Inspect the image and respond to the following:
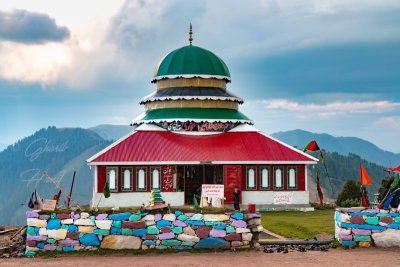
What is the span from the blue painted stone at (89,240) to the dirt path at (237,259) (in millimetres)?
667

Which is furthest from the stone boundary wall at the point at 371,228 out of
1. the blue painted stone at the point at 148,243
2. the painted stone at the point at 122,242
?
the painted stone at the point at 122,242

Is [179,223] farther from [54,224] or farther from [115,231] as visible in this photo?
[54,224]

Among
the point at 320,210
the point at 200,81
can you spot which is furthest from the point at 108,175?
the point at 320,210

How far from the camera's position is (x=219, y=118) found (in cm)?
4272

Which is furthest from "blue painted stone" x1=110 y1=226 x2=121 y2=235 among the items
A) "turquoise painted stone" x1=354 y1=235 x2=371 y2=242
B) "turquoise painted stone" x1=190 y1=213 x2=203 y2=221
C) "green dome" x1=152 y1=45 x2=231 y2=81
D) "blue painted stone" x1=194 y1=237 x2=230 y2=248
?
"green dome" x1=152 y1=45 x2=231 y2=81

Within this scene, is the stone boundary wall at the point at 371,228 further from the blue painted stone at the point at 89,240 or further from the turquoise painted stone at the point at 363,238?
the blue painted stone at the point at 89,240

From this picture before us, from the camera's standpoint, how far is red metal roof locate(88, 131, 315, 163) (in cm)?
3809

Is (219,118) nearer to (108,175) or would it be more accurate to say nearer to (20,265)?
(108,175)

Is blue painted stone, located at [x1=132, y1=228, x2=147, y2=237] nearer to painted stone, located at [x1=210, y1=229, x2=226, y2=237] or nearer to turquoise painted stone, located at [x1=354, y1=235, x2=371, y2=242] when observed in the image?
painted stone, located at [x1=210, y1=229, x2=226, y2=237]

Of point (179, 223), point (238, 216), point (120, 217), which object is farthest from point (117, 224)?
point (238, 216)

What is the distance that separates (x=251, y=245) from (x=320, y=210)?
19.8 metres

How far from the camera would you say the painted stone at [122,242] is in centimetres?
2047

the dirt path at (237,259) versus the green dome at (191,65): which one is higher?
the green dome at (191,65)

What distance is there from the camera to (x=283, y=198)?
3878 cm
